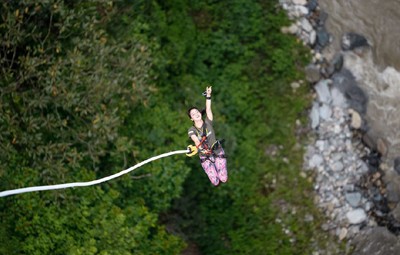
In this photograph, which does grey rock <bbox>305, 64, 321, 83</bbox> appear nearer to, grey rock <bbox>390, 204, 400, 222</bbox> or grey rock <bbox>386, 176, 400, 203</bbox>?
grey rock <bbox>386, 176, 400, 203</bbox>

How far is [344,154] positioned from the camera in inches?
496

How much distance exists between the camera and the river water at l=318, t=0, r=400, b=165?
12.5 meters

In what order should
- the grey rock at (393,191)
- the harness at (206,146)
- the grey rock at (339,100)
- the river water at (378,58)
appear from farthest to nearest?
the grey rock at (339,100) → the river water at (378,58) → the grey rock at (393,191) → the harness at (206,146)

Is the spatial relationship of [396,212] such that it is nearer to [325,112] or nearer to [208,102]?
[325,112]

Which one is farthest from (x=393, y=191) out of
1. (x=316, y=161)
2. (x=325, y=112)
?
(x=325, y=112)

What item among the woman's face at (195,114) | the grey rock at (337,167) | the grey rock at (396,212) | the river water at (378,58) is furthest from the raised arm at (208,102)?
the grey rock at (396,212)

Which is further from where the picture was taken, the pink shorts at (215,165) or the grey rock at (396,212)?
the grey rock at (396,212)

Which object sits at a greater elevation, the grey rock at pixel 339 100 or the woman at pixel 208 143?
the woman at pixel 208 143

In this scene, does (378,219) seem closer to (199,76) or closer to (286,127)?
(286,127)

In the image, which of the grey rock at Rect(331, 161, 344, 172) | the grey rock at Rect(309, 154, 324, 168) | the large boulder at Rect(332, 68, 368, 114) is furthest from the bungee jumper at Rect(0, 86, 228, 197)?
the large boulder at Rect(332, 68, 368, 114)

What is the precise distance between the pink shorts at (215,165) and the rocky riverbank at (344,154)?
21.7 feet

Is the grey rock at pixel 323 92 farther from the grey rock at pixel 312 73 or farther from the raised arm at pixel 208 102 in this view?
the raised arm at pixel 208 102

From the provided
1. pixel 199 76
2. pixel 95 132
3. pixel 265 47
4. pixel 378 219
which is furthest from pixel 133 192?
pixel 378 219

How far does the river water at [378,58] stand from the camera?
492 inches
